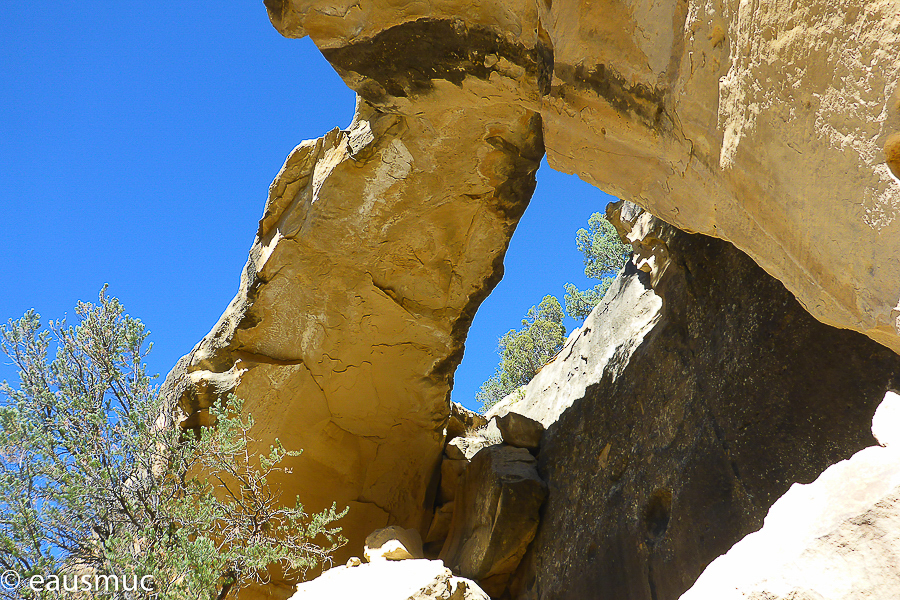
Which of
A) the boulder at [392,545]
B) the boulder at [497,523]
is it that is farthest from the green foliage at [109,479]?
the boulder at [497,523]

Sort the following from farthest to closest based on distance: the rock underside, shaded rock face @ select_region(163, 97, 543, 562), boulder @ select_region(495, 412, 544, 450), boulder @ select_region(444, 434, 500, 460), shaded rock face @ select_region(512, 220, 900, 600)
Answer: boulder @ select_region(444, 434, 500, 460)
boulder @ select_region(495, 412, 544, 450)
shaded rock face @ select_region(163, 97, 543, 562)
shaded rock face @ select_region(512, 220, 900, 600)
the rock underside

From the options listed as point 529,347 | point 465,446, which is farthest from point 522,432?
point 529,347

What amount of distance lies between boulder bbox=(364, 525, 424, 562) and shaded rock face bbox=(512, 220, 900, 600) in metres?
1.02

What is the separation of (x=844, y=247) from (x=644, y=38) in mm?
1508

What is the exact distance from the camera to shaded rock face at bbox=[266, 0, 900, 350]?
6.47 ft

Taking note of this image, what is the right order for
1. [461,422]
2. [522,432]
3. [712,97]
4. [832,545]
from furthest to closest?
[461,422], [522,432], [712,97], [832,545]

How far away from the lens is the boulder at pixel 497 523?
604cm

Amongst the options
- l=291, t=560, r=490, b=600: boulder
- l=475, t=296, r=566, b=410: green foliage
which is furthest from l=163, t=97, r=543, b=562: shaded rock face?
l=475, t=296, r=566, b=410: green foliage

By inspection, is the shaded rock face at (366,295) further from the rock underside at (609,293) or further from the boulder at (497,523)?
the boulder at (497,523)

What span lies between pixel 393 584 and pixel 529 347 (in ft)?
35.8

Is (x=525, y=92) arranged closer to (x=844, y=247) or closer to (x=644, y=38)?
(x=644, y=38)

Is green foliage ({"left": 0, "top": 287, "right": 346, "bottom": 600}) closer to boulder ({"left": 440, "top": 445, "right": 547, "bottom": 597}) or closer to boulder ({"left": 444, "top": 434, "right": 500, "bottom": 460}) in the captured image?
boulder ({"left": 440, "top": 445, "right": 547, "bottom": 597})

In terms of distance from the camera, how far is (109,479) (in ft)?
15.7

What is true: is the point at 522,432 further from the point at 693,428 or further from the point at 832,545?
the point at 832,545
